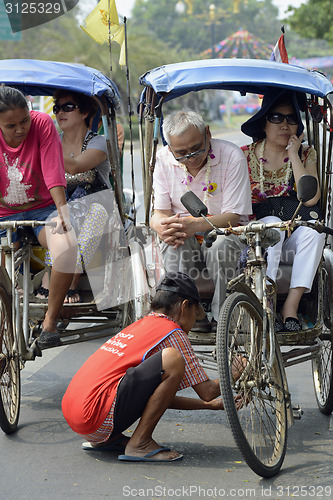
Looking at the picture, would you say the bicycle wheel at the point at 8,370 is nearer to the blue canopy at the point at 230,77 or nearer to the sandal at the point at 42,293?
the sandal at the point at 42,293

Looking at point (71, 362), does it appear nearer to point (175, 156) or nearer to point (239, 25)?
point (175, 156)

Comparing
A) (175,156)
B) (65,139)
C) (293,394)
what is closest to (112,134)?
(65,139)

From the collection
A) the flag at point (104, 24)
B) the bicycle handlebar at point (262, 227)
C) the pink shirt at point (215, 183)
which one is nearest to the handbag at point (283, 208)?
the pink shirt at point (215, 183)

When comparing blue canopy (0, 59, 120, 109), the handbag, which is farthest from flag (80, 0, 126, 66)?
the handbag

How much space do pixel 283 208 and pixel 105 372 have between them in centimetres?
183

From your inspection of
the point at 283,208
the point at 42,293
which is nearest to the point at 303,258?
the point at 283,208

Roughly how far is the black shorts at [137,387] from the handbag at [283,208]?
164cm

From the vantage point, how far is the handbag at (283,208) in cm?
491

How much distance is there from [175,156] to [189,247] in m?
0.57

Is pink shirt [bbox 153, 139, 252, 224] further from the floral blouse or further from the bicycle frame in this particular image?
the bicycle frame

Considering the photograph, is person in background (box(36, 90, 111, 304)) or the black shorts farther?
person in background (box(36, 90, 111, 304))

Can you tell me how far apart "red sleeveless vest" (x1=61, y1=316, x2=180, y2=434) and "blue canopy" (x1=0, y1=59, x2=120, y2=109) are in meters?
1.87

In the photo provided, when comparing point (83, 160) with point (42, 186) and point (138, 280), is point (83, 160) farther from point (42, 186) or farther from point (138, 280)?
point (138, 280)

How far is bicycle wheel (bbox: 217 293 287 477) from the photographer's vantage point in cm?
339
